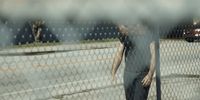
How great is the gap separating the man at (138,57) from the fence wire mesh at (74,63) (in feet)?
0.04

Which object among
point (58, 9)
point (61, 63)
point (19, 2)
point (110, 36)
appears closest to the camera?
point (19, 2)

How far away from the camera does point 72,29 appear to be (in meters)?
2.42

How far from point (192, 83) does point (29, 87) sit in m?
2.99

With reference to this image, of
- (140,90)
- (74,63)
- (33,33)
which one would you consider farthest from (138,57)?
(74,63)

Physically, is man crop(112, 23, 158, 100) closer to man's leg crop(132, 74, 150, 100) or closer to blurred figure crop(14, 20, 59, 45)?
man's leg crop(132, 74, 150, 100)

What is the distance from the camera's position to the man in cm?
388

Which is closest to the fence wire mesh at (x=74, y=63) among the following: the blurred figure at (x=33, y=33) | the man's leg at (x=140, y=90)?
the blurred figure at (x=33, y=33)

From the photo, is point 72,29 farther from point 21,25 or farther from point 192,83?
point 192,83

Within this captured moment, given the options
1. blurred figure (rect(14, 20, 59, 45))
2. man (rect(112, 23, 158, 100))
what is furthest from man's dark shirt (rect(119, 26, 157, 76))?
blurred figure (rect(14, 20, 59, 45))

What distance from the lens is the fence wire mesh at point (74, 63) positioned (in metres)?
2.38

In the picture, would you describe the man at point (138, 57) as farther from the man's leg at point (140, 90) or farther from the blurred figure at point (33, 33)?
the blurred figure at point (33, 33)

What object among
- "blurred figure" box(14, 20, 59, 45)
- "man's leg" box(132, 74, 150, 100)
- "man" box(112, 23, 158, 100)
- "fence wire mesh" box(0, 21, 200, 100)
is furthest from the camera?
"man's leg" box(132, 74, 150, 100)

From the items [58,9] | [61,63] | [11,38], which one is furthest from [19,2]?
[61,63]

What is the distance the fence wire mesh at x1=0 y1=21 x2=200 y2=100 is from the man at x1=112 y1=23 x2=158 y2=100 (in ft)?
0.04
